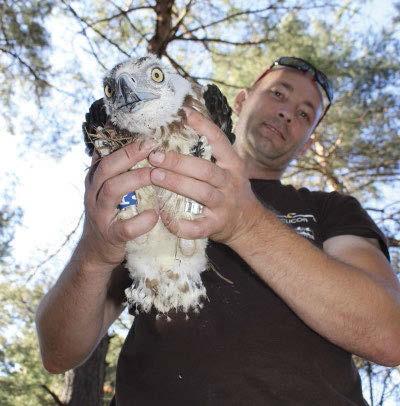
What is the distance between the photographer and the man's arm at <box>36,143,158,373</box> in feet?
6.40

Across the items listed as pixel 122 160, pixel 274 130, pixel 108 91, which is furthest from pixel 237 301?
pixel 274 130

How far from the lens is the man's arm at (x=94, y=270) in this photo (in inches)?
76.8

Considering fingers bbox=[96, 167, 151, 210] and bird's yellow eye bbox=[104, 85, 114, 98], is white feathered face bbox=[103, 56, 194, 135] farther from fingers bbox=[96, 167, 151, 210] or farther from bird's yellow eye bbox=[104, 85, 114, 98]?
fingers bbox=[96, 167, 151, 210]

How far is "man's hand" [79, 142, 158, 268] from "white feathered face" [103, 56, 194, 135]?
172 mm

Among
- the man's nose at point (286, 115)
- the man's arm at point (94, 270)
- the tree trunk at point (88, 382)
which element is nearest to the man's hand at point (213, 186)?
the man's arm at point (94, 270)

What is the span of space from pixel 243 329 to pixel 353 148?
6545 mm

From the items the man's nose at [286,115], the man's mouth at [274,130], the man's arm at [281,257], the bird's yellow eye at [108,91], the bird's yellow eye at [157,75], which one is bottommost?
the man's arm at [281,257]

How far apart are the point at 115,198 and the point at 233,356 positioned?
89 cm

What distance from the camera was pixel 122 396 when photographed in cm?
236

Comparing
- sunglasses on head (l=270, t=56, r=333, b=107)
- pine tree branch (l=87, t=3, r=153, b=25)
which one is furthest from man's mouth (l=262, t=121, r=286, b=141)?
pine tree branch (l=87, t=3, r=153, b=25)

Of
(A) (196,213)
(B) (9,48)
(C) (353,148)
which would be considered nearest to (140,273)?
(A) (196,213)

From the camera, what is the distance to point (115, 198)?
1949 mm

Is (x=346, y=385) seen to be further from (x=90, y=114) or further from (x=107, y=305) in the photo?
(x=90, y=114)

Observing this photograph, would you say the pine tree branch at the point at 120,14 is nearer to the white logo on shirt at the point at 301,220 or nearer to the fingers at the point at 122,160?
the white logo on shirt at the point at 301,220
